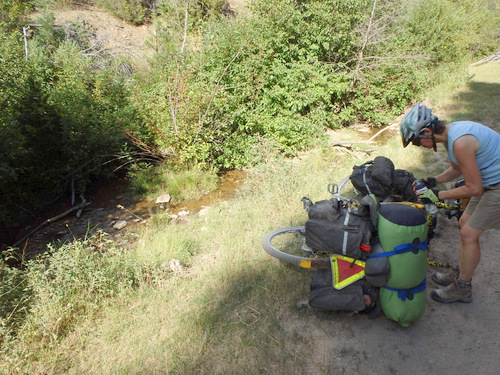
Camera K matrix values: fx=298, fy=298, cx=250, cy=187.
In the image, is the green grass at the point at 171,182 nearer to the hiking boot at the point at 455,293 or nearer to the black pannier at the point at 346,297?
the black pannier at the point at 346,297

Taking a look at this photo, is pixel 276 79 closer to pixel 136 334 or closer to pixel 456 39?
pixel 136 334

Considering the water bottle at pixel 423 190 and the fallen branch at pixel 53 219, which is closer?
the water bottle at pixel 423 190

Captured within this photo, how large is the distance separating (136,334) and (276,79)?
27.7 feet

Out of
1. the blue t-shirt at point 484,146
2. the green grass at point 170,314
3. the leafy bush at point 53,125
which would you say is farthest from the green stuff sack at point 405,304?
the leafy bush at point 53,125

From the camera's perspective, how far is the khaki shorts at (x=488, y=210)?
2.56m

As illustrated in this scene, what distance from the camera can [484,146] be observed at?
2.48 m

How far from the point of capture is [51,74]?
8.64 meters

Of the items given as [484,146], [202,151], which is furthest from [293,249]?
[202,151]

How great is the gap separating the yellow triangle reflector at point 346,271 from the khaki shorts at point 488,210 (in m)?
1.12

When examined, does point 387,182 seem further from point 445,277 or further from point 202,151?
point 202,151

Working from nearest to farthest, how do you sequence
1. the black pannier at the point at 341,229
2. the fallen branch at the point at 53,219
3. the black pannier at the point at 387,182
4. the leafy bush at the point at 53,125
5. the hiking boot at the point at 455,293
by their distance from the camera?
the black pannier at the point at 341,229
the hiking boot at the point at 455,293
the black pannier at the point at 387,182
the fallen branch at the point at 53,219
the leafy bush at the point at 53,125

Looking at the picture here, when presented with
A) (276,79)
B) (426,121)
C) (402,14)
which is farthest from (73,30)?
(426,121)

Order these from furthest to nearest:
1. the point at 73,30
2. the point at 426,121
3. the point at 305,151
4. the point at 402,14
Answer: the point at 73,30, the point at 402,14, the point at 305,151, the point at 426,121

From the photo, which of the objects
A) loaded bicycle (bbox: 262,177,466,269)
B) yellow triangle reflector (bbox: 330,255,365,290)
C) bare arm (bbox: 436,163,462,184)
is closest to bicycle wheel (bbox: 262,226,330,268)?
loaded bicycle (bbox: 262,177,466,269)
